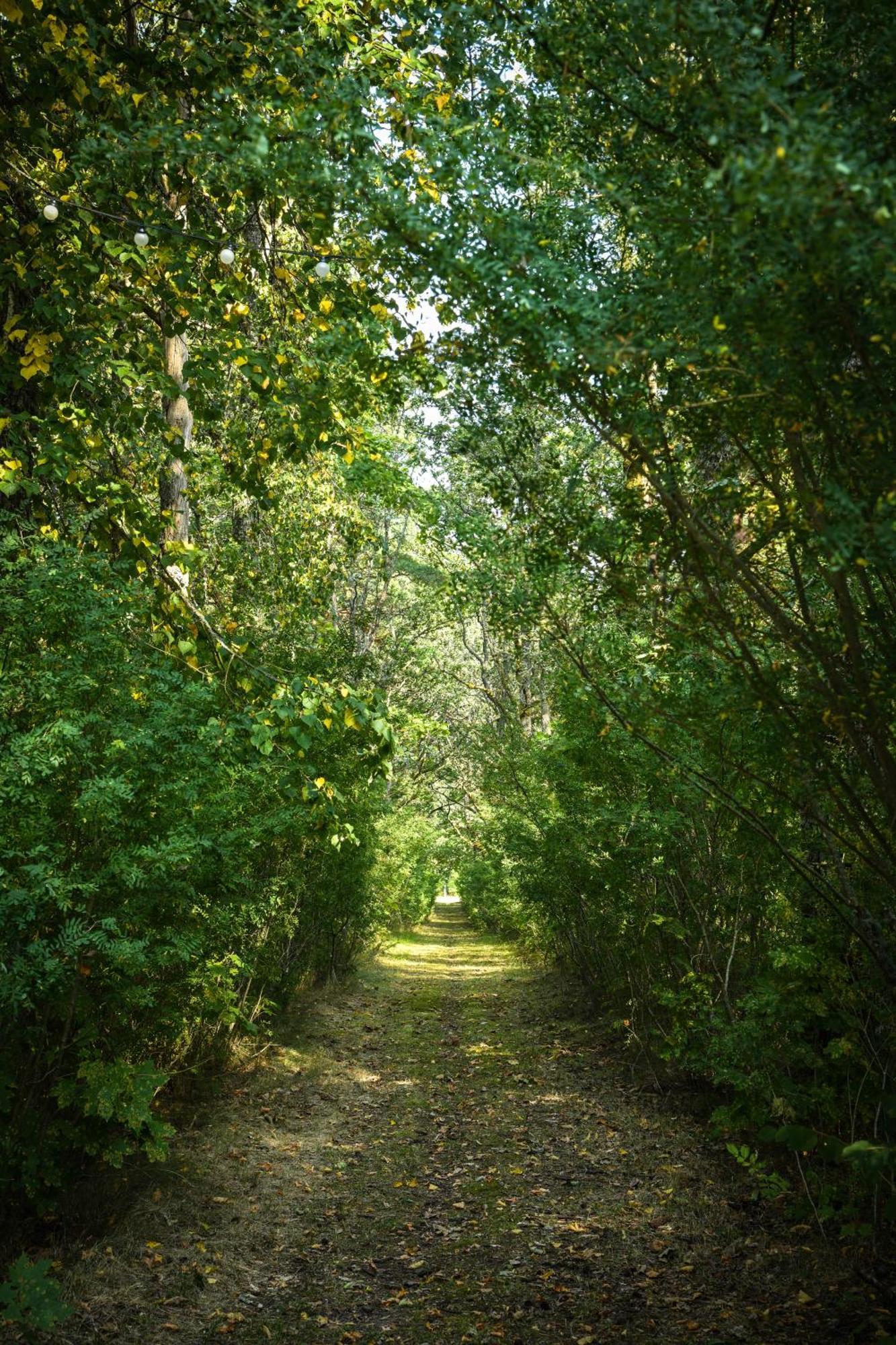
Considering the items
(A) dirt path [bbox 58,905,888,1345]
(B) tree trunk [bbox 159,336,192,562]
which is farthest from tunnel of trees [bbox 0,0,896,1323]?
(A) dirt path [bbox 58,905,888,1345]

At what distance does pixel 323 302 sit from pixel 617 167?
2.74 meters

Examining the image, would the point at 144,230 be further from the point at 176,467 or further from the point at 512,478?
the point at 176,467

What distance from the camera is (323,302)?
215 inches

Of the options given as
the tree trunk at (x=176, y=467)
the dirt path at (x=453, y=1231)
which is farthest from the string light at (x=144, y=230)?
the dirt path at (x=453, y=1231)

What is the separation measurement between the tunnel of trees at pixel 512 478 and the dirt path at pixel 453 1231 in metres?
0.41

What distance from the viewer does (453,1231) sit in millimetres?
5082

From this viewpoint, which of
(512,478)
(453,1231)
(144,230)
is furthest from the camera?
(453,1231)

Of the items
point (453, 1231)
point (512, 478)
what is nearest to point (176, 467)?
point (512, 478)

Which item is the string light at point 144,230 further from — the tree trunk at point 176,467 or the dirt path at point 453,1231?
the dirt path at point 453,1231

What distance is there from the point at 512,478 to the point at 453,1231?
4.08m

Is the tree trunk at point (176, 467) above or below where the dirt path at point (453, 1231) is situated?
above

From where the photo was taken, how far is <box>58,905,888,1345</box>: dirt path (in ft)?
12.8

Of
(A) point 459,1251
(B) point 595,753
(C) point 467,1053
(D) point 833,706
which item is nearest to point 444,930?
(C) point 467,1053

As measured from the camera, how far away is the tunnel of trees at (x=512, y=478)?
2.49 m
